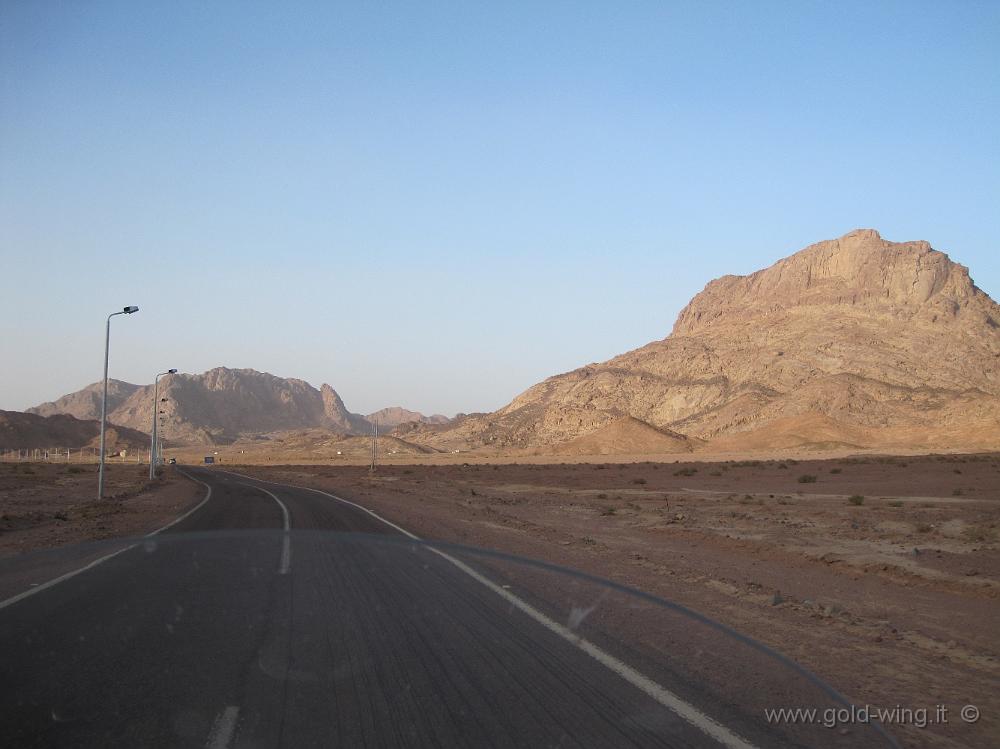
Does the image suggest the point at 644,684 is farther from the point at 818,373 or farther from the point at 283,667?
the point at 818,373

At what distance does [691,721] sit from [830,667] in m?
2.96

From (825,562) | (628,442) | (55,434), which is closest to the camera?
(825,562)

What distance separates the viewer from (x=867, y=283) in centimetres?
15488

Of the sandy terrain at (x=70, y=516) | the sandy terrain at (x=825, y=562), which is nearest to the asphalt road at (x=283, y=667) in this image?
the sandy terrain at (x=825, y=562)

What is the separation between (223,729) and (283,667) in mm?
1080

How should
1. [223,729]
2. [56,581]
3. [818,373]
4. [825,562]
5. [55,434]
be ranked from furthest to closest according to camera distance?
[55,434] < [818,373] < [825,562] < [56,581] < [223,729]

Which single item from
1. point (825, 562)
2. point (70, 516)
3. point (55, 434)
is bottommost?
point (825, 562)

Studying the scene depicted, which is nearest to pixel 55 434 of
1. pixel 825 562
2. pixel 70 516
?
pixel 70 516

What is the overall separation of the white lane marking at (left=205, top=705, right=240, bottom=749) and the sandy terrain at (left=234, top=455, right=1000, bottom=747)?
14.8 feet

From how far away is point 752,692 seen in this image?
5984 mm

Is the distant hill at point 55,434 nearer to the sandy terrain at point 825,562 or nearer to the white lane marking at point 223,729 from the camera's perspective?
the sandy terrain at point 825,562

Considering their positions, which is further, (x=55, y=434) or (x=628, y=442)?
(x=55, y=434)

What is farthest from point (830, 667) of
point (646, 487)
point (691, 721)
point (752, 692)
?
point (646, 487)

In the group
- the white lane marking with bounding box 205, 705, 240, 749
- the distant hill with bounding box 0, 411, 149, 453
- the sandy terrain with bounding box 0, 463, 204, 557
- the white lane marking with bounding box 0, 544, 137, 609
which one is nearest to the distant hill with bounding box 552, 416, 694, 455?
the sandy terrain with bounding box 0, 463, 204, 557
